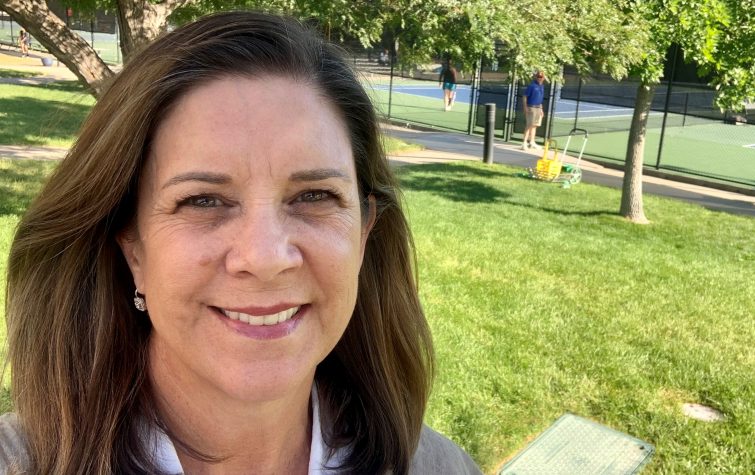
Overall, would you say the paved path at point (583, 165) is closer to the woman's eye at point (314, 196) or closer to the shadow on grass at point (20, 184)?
the shadow on grass at point (20, 184)

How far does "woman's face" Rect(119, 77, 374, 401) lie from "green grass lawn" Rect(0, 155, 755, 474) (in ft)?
8.78

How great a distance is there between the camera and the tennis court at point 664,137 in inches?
623

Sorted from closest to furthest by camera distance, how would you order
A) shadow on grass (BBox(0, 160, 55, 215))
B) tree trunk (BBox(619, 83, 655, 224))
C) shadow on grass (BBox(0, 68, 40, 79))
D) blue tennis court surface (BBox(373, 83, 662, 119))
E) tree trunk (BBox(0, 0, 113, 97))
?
tree trunk (BBox(0, 0, 113, 97)), shadow on grass (BBox(0, 160, 55, 215)), tree trunk (BBox(619, 83, 655, 224)), shadow on grass (BBox(0, 68, 40, 79)), blue tennis court surface (BBox(373, 83, 662, 119))

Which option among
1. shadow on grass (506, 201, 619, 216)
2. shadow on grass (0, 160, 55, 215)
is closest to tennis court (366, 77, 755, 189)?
shadow on grass (506, 201, 619, 216)

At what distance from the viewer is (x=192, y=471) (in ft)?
4.83

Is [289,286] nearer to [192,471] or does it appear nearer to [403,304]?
[192,471]

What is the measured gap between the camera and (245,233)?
1320 millimetres

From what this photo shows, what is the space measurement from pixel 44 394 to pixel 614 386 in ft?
13.0

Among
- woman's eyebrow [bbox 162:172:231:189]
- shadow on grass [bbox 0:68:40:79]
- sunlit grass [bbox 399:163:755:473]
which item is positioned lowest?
sunlit grass [bbox 399:163:755:473]

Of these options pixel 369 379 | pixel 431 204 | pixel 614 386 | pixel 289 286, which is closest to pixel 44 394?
pixel 289 286

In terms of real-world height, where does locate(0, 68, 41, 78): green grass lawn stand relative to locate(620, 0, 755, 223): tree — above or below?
below

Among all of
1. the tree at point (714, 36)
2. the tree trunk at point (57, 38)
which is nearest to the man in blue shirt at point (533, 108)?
the tree at point (714, 36)

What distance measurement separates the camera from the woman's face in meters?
1.31

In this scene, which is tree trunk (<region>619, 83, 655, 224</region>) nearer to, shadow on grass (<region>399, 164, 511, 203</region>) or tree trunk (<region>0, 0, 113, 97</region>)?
shadow on grass (<region>399, 164, 511, 203</region>)
